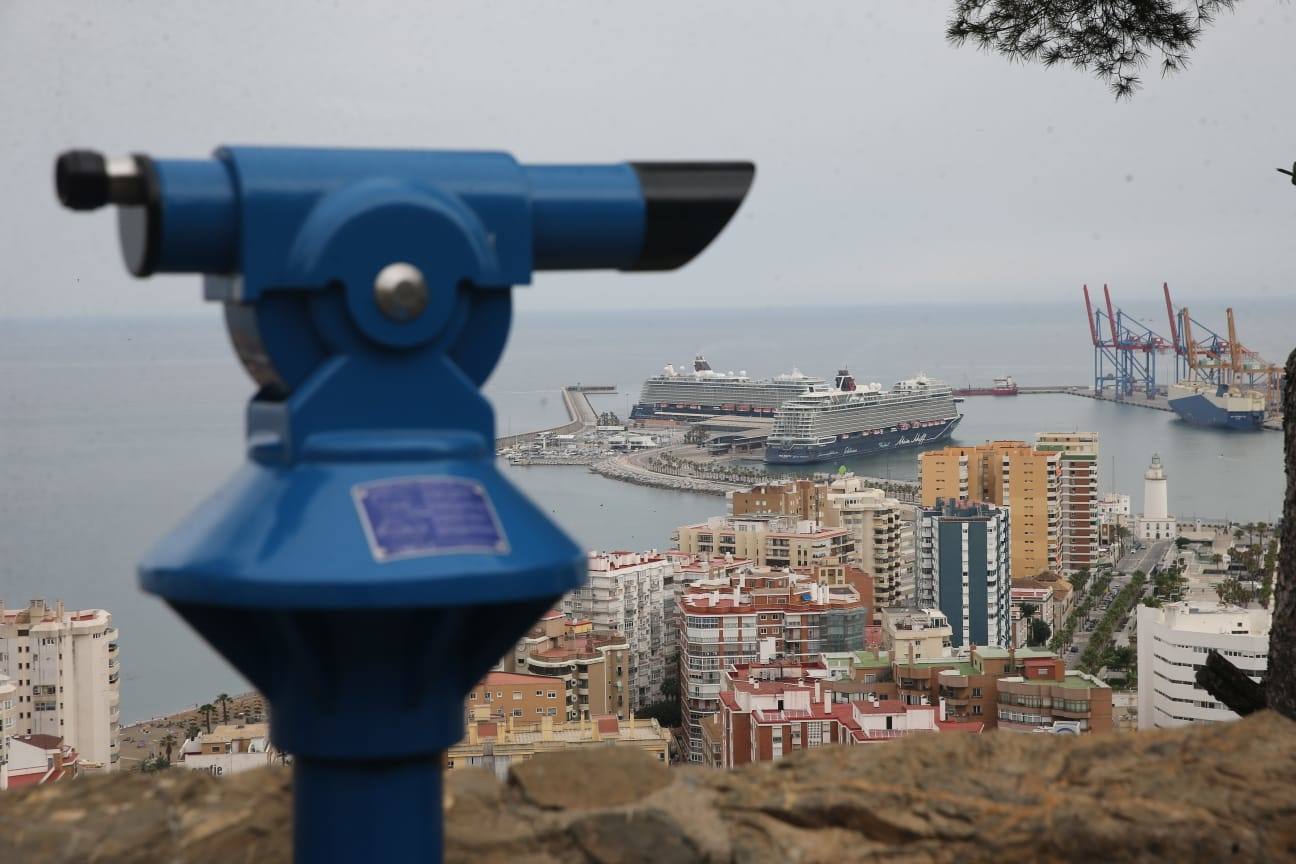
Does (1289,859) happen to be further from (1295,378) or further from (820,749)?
(1295,378)

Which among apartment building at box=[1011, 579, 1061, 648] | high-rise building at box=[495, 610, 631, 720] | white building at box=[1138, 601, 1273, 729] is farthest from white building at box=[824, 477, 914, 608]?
white building at box=[1138, 601, 1273, 729]

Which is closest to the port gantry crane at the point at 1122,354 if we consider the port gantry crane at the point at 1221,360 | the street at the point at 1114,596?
the port gantry crane at the point at 1221,360

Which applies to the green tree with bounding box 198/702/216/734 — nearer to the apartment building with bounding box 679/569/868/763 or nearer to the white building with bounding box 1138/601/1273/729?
the apartment building with bounding box 679/569/868/763

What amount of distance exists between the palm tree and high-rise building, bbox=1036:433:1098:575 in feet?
39.6

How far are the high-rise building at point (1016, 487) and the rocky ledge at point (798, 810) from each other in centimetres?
1754

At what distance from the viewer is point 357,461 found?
413 millimetres

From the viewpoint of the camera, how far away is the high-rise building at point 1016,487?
18.3 m

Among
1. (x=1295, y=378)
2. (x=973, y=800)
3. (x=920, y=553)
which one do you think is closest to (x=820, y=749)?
(x=973, y=800)

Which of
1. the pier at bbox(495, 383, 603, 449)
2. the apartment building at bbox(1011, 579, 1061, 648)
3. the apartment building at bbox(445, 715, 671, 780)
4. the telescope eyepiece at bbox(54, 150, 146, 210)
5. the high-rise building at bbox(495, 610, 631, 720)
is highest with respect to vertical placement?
the telescope eyepiece at bbox(54, 150, 146, 210)

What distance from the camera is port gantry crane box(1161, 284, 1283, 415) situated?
27719mm

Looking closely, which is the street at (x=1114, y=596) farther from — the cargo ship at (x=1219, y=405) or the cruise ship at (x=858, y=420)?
the cargo ship at (x=1219, y=405)

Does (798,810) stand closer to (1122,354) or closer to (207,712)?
(207,712)

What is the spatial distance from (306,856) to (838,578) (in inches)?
594

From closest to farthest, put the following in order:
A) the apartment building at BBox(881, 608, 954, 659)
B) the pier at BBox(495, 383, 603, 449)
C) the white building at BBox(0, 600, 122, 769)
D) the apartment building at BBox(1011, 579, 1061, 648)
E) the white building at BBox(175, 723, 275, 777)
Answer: the white building at BBox(175, 723, 275, 777)
the white building at BBox(0, 600, 122, 769)
the apartment building at BBox(881, 608, 954, 659)
the apartment building at BBox(1011, 579, 1061, 648)
the pier at BBox(495, 383, 603, 449)
